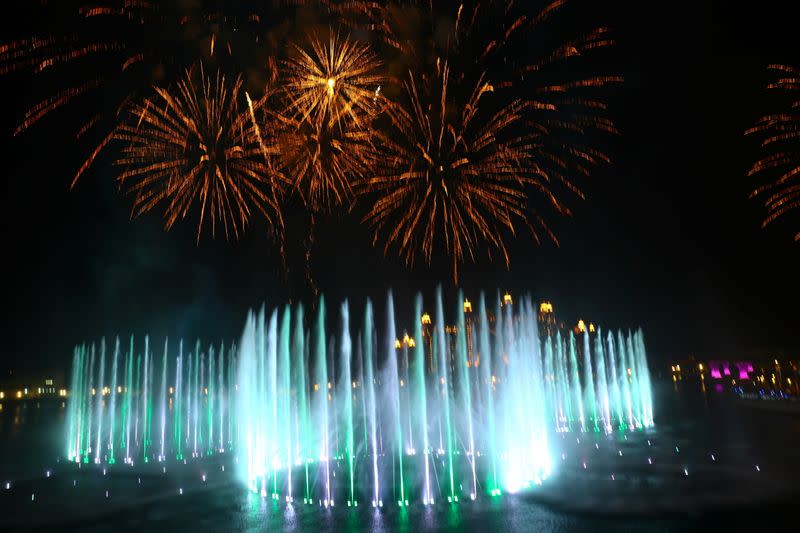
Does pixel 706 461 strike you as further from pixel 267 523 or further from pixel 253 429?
pixel 253 429

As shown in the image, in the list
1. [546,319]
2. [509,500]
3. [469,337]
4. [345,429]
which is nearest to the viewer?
[509,500]

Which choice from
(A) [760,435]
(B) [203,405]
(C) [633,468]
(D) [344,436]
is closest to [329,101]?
(C) [633,468]

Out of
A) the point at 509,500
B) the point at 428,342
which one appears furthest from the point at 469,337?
the point at 509,500

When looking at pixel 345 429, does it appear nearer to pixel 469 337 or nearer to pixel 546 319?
pixel 469 337

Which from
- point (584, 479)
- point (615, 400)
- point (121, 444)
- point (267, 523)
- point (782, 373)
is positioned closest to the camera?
point (267, 523)

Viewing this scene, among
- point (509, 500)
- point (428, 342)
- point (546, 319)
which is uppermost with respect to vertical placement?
point (546, 319)

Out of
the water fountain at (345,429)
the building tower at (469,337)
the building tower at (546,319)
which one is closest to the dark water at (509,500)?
the water fountain at (345,429)

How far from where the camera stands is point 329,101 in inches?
642

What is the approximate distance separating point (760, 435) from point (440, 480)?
2020cm

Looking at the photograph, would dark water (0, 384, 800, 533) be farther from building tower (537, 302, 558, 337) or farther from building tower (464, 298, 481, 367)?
building tower (537, 302, 558, 337)

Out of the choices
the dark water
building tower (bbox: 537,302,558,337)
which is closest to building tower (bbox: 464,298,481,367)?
building tower (bbox: 537,302,558,337)

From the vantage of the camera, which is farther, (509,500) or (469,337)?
(469,337)

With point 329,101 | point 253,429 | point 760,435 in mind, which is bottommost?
point 760,435

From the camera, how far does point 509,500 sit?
17.1 meters
